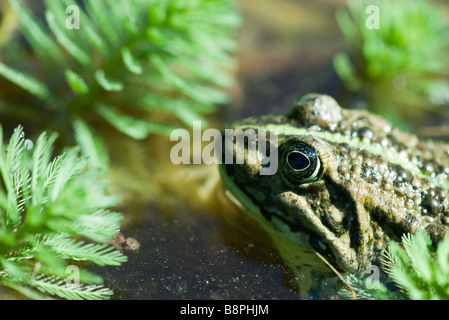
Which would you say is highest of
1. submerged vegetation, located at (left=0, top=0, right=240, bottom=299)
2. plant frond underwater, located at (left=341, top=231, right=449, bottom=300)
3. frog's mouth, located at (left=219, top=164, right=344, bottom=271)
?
submerged vegetation, located at (left=0, top=0, right=240, bottom=299)

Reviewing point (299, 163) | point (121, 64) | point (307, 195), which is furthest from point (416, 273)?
point (121, 64)

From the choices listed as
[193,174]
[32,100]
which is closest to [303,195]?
[193,174]

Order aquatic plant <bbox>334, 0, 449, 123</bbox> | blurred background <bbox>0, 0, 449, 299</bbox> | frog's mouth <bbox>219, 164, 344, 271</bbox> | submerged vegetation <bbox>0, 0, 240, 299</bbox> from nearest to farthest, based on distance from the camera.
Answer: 1. blurred background <bbox>0, 0, 449, 299</bbox>
2. frog's mouth <bbox>219, 164, 344, 271</bbox>
3. submerged vegetation <bbox>0, 0, 240, 299</bbox>
4. aquatic plant <bbox>334, 0, 449, 123</bbox>

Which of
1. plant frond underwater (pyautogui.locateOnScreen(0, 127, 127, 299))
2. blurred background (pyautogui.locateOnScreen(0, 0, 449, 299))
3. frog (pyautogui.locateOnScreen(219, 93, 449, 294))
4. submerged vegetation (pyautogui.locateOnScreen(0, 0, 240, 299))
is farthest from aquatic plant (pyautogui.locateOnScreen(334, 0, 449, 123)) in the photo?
plant frond underwater (pyautogui.locateOnScreen(0, 127, 127, 299))

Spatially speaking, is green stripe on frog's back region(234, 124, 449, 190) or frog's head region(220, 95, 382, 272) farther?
green stripe on frog's back region(234, 124, 449, 190)

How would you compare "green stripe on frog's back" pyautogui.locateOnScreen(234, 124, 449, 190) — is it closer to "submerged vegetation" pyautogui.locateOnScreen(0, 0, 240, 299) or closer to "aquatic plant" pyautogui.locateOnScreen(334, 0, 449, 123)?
"submerged vegetation" pyautogui.locateOnScreen(0, 0, 240, 299)

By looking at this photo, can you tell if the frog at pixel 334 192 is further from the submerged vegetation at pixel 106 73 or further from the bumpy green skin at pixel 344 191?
the submerged vegetation at pixel 106 73

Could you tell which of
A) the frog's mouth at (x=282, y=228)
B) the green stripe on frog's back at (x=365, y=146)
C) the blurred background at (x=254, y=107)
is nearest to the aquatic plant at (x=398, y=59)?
the blurred background at (x=254, y=107)

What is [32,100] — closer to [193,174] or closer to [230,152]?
[193,174]
